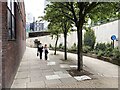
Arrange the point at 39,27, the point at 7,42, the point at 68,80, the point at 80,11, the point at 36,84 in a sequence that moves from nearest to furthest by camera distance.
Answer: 1. the point at 7,42
2. the point at 36,84
3. the point at 68,80
4. the point at 80,11
5. the point at 39,27

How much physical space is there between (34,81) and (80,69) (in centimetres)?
317

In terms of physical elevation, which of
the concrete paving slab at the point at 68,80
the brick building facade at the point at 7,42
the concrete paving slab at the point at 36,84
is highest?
the brick building facade at the point at 7,42

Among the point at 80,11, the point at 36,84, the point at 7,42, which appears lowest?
the point at 36,84

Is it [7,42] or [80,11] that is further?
[80,11]

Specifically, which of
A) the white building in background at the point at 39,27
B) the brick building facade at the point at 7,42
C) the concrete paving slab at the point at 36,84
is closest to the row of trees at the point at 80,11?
the brick building facade at the point at 7,42

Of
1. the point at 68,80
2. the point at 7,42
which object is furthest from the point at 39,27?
the point at 7,42

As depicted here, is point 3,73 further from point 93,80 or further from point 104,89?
point 93,80

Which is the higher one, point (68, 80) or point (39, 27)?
point (39, 27)

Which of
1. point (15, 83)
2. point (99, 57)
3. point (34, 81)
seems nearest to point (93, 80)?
point (34, 81)

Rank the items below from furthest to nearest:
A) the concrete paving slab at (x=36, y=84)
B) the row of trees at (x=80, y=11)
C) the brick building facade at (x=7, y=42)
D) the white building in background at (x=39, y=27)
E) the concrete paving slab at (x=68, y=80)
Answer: the white building in background at (x=39, y=27)
the row of trees at (x=80, y=11)
the concrete paving slab at (x=68, y=80)
the concrete paving slab at (x=36, y=84)
the brick building facade at (x=7, y=42)

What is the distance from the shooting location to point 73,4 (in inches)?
444

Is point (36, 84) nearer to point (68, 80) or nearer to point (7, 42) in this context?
point (68, 80)

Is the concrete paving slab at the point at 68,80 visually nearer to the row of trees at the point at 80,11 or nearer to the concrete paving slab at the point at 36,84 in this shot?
the concrete paving slab at the point at 36,84

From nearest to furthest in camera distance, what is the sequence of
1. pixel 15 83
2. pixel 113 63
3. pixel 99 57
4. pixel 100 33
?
pixel 15 83 → pixel 113 63 → pixel 99 57 → pixel 100 33
